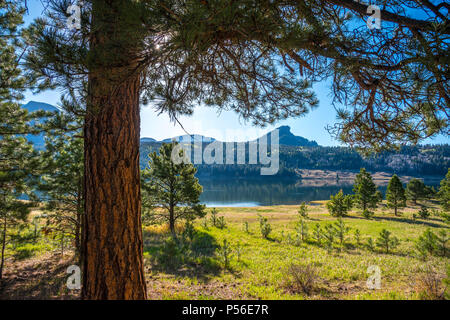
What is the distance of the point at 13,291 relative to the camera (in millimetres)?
4223

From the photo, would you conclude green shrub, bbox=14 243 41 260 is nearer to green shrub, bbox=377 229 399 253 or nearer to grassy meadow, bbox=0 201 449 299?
grassy meadow, bbox=0 201 449 299

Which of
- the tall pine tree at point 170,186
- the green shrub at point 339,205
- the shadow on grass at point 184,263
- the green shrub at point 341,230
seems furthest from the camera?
the green shrub at point 339,205

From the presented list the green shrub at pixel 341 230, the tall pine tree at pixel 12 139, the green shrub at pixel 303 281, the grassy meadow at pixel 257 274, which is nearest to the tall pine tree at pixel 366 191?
the green shrub at pixel 341 230

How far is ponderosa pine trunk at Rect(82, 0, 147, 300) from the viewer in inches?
69.6

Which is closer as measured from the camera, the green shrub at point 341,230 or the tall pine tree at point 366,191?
the green shrub at point 341,230

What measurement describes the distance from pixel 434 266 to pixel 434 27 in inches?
278

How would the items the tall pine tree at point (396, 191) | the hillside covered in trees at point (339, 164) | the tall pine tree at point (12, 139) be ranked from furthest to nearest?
the hillside covered in trees at point (339, 164), the tall pine tree at point (396, 191), the tall pine tree at point (12, 139)

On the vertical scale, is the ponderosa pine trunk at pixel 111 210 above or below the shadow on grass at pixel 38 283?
above

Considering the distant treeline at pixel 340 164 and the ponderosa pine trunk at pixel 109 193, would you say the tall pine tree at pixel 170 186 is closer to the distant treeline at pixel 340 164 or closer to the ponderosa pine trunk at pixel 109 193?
the ponderosa pine trunk at pixel 109 193

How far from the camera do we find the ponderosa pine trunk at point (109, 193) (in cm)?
177

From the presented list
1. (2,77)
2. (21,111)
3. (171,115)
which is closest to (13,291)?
(21,111)

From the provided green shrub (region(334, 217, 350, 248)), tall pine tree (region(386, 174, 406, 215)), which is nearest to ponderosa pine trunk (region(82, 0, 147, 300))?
green shrub (region(334, 217, 350, 248))

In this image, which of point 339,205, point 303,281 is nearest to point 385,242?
point 303,281

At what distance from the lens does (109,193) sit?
1802mm
